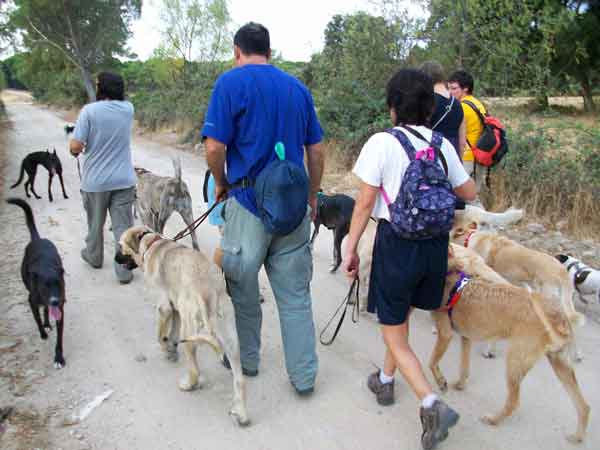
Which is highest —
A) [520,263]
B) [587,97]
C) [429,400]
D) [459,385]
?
[587,97]

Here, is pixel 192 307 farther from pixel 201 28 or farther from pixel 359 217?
pixel 201 28

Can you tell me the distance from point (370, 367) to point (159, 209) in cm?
361

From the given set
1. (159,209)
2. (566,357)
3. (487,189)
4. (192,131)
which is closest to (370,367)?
(566,357)

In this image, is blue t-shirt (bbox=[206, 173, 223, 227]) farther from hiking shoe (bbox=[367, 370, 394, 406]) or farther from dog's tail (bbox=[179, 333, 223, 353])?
hiking shoe (bbox=[367, 370, 394, 406])

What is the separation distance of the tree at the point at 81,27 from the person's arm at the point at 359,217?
32.3 metres

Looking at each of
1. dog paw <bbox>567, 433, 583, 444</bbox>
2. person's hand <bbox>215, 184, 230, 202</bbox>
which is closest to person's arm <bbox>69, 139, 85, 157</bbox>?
person's hand <bbox>215, 184, 230, 202</bbox>

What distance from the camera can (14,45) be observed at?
31.2 meters

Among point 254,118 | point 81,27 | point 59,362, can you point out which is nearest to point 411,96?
point 254,118

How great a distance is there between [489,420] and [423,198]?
173 cm

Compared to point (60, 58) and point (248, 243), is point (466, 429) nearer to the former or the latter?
point (248, 243)

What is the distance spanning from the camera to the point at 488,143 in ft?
18.5

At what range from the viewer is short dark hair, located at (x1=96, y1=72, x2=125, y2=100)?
5.07 meters

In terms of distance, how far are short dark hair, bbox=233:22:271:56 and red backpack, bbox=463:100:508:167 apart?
3.36 metres

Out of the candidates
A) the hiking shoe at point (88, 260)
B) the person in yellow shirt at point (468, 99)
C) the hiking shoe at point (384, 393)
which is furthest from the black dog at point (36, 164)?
the hiking shoe at point (384, 393)
